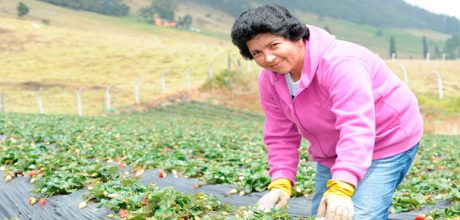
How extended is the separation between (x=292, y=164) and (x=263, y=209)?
623 mm

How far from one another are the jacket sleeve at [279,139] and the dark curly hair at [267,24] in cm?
74

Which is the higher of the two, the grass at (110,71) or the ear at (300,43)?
the ear at (300,43)

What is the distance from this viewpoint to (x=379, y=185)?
14.6ft

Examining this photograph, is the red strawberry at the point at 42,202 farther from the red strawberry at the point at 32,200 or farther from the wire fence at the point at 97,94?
the wire fence at the point at 97,94

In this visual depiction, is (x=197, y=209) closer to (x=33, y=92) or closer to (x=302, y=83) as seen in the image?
(x=302, y=83)

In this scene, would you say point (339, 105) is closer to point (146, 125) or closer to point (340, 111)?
point (340, 111)

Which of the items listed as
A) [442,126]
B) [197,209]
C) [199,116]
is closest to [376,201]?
[197,209]

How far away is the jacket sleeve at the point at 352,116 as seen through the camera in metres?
4.00

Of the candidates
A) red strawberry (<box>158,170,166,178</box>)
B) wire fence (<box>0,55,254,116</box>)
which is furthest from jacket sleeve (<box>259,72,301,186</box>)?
wire fence (<box>0,55,254,116</box>)

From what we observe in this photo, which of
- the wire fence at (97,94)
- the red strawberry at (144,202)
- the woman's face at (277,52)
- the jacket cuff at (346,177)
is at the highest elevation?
the woman's face at (277,52)

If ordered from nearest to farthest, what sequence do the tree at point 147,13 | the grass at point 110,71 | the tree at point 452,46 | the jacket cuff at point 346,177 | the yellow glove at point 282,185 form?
the jacket cuff at point 346,177, the yellow glove at point 282,185, the grass at point 110,71, the tree at point 147,13, the tree at point 452,46

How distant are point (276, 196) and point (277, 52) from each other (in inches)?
47.2

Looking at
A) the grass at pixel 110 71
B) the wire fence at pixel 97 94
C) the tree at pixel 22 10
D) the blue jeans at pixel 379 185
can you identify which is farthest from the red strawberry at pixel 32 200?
the tree at pixel 22 10

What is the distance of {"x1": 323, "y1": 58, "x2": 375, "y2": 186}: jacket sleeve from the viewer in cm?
400
